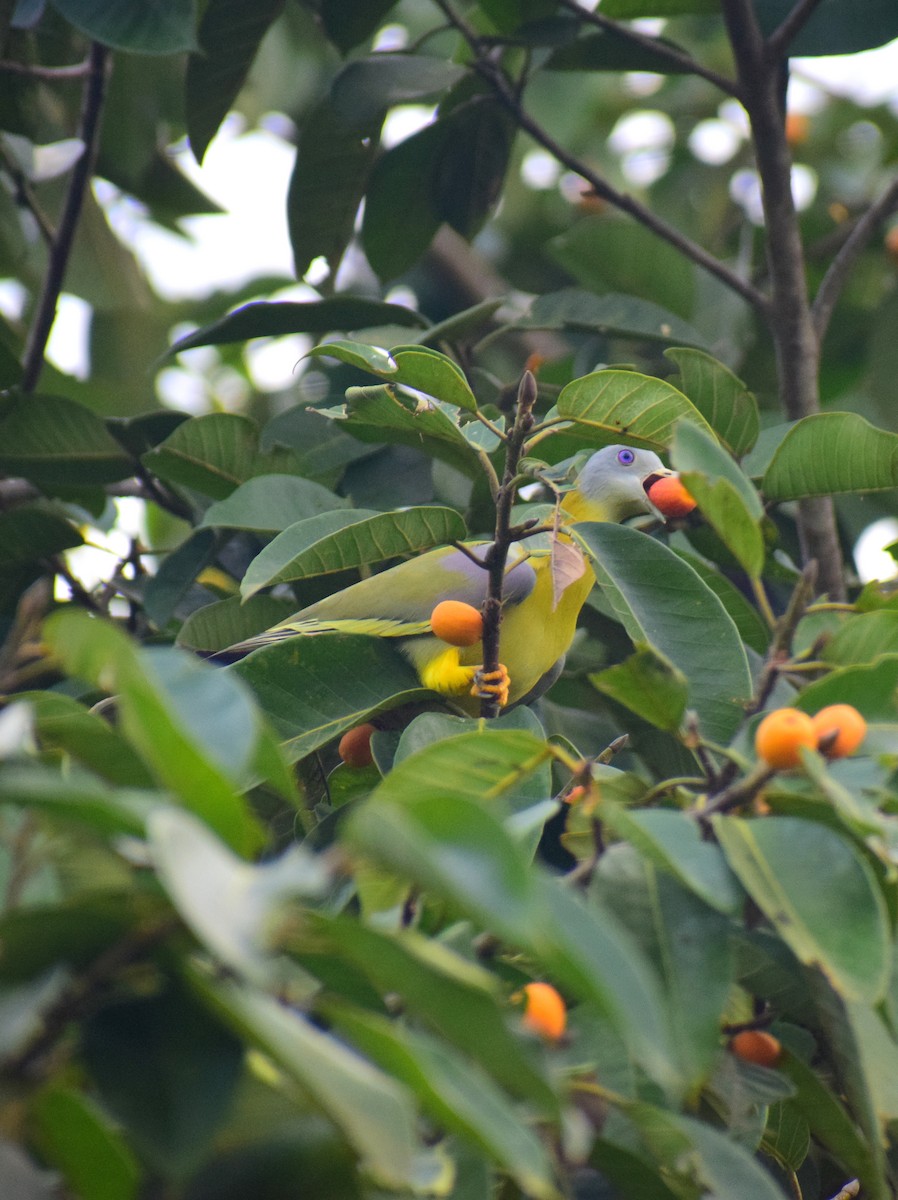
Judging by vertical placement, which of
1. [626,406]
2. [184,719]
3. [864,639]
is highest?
[184,719]

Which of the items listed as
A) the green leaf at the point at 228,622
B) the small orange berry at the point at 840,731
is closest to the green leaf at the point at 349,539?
the green leaf at the point at 228,622

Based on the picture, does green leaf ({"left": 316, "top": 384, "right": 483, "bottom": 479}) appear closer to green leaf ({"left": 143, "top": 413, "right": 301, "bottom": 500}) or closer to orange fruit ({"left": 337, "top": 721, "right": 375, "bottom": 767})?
green leaf ({"left": 143, "top": 413, "right": 301, "bottom": 500})

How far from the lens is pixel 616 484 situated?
294 centimetres

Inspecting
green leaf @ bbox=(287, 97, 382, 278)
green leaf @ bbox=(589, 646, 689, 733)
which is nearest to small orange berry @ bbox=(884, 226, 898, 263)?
green leaf @ bbox=(287, 97, 382, 278)

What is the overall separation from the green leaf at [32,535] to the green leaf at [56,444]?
15cm

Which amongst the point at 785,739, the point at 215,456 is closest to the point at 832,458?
the point at 785,739

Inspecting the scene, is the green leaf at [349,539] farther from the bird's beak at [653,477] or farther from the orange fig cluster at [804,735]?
the bird's beak at [653,477]

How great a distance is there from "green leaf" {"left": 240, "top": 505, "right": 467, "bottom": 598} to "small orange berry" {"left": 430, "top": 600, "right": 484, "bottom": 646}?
13cm

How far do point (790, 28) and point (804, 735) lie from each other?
2124 mm

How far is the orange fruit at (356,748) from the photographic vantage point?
90.2 inches

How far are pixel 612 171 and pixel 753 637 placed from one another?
12.8 feet

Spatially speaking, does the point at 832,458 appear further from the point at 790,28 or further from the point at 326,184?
the point at 326,184

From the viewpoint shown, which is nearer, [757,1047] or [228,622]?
[757,1047]

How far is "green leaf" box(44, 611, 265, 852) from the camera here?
890 millimetres
